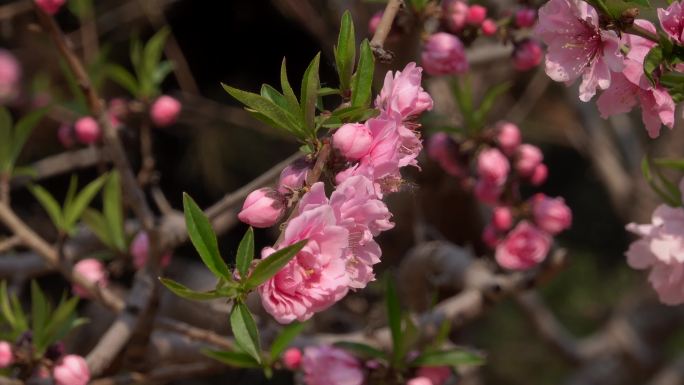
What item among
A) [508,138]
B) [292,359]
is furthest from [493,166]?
[292,359]

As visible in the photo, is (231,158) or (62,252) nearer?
(62,252)

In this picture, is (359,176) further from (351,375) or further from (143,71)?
(143,71)

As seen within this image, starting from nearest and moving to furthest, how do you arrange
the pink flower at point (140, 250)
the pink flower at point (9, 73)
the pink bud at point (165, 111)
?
the pink flower at point (140, 250) → the pink bud at point (165, 111) → the pink flower at point (9, 73)

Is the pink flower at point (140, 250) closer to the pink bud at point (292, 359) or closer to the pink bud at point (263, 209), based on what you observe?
the pink bud at point (292, 359)

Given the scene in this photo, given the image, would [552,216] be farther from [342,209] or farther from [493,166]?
[342,209]

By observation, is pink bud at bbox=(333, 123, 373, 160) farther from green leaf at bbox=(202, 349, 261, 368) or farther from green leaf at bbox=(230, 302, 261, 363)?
green leaf at bbox=(202, 349, 261, 368)

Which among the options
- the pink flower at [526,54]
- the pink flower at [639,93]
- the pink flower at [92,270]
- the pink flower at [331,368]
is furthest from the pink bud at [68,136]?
the pink flower at [639,93]

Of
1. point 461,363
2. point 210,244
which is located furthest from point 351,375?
point 210,244
